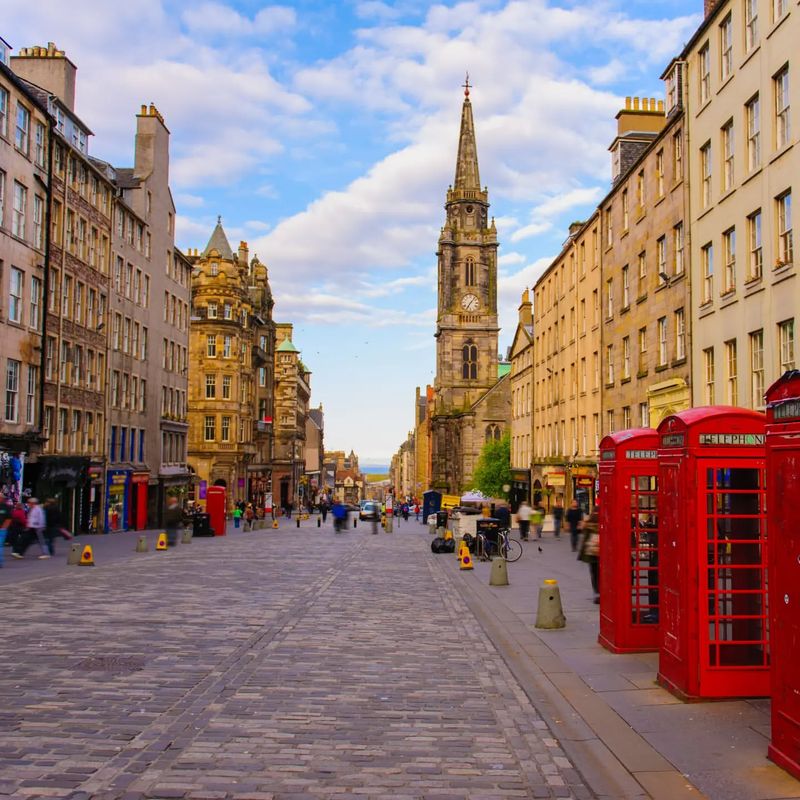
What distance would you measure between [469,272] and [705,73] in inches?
3586

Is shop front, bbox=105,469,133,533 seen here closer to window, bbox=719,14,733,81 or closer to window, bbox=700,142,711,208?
window, bbox=700,142,711,208

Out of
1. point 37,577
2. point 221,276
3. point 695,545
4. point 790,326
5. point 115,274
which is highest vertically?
point 221,276

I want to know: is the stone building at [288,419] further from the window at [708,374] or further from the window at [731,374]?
the window at [731,374]

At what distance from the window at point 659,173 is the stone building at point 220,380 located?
45889 millimetres

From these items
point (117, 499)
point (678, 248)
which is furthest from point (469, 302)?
point (678, 248)

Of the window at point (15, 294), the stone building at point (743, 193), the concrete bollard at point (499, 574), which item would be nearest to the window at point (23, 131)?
the window at point (15, 294)

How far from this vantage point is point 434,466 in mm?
121500

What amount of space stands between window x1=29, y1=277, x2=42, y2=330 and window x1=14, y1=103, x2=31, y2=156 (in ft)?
16.4

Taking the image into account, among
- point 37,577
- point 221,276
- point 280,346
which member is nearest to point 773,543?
point 37,577

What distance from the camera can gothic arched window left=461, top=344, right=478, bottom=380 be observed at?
379 ft

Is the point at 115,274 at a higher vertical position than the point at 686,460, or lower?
higher

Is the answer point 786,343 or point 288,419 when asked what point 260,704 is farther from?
point 288,419

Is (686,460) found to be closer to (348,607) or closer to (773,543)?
(773,543)

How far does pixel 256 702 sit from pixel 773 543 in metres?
4.88
